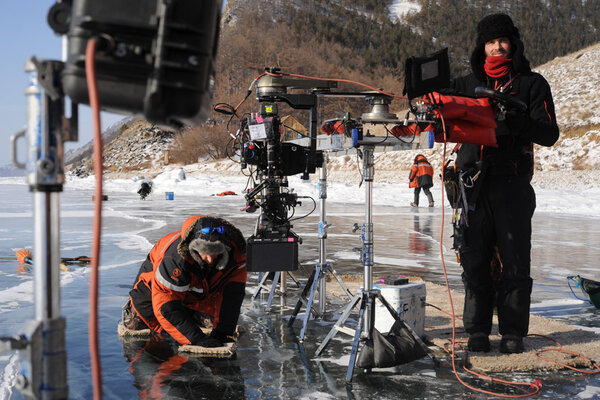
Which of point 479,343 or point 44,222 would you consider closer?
point 44,222

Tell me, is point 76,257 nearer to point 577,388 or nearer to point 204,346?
point 204,346

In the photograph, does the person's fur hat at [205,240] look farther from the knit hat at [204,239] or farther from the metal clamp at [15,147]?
the metal clamp at [15,147]

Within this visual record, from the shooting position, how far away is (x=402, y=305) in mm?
4047

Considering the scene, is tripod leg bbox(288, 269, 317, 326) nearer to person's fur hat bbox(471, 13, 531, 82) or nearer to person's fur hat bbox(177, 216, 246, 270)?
person's fur hat bbox(177, 216, 246, 270)

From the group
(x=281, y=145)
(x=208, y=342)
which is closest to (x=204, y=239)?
(x=208, y=342)

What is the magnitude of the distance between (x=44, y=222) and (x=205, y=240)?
2.39 meters

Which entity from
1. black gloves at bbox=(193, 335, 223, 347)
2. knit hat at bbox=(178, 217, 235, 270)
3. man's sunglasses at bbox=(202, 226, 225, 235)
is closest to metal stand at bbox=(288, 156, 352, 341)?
black gloves at bbox=(193, 335, 223, 347)

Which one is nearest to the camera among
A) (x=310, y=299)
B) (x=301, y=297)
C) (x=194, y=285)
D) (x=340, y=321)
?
(x=340, y=321)

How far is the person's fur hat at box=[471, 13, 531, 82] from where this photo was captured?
12.7 feet

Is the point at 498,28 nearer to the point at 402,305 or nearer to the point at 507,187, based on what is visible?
the point at 507,187

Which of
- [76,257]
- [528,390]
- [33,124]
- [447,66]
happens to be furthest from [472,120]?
[76,257]

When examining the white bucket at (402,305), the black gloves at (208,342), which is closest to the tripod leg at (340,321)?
the white bucket at (402,305)

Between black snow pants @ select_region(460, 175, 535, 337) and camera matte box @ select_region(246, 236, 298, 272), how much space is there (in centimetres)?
116

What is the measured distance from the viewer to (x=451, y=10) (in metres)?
104
